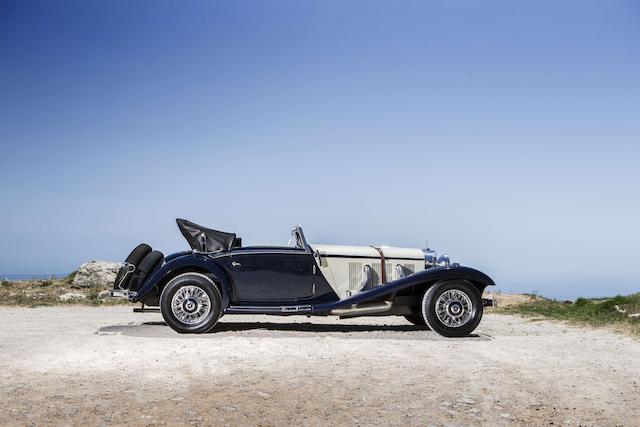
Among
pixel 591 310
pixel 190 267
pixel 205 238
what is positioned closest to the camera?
pixel 190 267

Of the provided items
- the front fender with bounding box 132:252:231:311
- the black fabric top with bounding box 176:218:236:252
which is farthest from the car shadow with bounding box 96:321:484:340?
the black fabric top with bounding box 176:218:236:252

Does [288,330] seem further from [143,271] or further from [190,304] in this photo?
[143,271]

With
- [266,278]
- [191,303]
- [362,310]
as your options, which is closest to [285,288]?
[266,278]

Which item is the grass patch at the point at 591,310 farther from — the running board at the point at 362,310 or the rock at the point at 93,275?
the rock at the point at 93,275

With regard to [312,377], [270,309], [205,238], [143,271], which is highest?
[205,238]

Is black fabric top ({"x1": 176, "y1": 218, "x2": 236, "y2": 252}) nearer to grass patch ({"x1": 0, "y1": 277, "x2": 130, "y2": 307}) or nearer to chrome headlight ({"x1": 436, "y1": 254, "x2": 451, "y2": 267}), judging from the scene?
chrome headlight ({"x1": 436, "y1": 254, "x2": 451, "y2": 267})

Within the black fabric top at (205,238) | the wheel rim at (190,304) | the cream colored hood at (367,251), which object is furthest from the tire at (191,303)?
the cream colored hood at (367,251)

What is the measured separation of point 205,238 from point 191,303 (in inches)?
44.7

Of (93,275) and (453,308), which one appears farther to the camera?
(93,275)

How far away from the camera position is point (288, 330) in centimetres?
1071

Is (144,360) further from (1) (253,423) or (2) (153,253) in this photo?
(2) (153,253)

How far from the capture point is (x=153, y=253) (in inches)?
437

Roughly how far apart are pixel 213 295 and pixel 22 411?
442cm

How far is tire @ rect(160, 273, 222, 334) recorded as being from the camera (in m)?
10.1
